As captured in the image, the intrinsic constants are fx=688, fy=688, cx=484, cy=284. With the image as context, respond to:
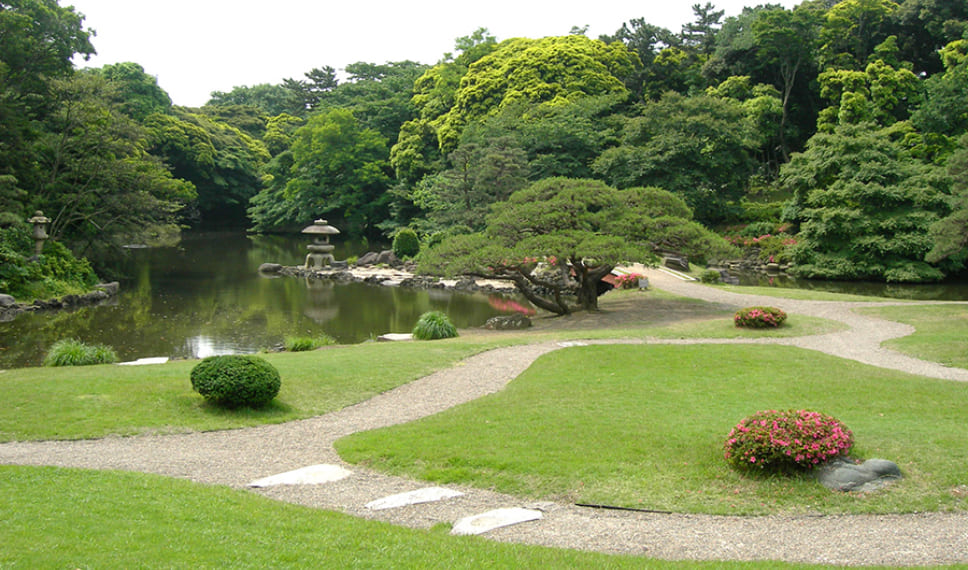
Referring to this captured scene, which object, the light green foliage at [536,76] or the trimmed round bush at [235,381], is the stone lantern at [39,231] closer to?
the trimmed round bush at [235,381]

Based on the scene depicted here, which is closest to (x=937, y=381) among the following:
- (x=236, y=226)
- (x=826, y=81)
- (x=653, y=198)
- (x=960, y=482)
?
(x=960, y=482)

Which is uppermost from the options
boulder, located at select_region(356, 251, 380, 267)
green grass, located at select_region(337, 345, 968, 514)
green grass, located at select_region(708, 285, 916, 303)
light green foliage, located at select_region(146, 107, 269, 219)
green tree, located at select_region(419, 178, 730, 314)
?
light green foliage, located at select_region(146, 107, 269, 219)

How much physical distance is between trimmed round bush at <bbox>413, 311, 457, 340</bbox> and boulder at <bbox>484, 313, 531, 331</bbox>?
2460mm

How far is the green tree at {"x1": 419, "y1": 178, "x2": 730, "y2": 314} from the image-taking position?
20156 millimetres

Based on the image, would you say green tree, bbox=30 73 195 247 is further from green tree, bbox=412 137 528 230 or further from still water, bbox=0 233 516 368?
green tree, bbox=412 137 528 230

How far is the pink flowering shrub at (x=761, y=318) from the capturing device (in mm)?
17688

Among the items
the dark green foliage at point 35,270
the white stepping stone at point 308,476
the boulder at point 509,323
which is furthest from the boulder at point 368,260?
the white stepping stone at point 308,476

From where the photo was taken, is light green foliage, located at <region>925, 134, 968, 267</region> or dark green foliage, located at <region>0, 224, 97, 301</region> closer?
light green foliage, located at <region>925, 134, 968, 267</region>

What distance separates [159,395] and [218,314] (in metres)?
14.1

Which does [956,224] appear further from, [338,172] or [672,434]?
[338,172]

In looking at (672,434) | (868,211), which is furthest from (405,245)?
(672,434)

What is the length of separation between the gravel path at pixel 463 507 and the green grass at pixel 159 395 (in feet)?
1.31

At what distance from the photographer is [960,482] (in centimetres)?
704

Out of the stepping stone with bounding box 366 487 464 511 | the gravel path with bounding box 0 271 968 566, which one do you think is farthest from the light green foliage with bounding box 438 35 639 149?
the stepping stone with bounding box 366 487 464 511
